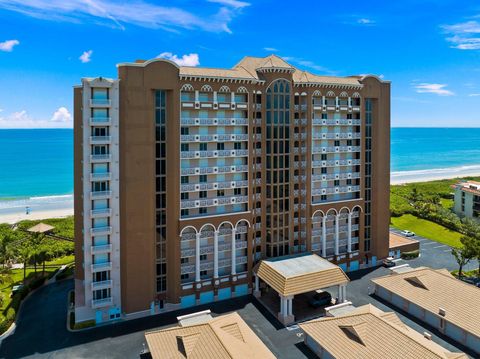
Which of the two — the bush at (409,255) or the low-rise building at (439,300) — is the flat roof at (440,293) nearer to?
the low-rise building at (439,300)

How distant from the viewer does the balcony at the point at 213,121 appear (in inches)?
1794

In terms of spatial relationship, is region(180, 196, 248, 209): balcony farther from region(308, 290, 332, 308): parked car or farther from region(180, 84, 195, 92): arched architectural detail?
region(308, 290, 332, 308): parked car

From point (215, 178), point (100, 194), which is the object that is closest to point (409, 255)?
point (215, 178)

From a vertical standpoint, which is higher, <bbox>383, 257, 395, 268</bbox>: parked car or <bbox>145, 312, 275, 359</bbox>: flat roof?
<bbox>383, 257, 395, 268</bbox>: parked car

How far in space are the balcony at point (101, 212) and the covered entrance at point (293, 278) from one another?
2053 centimetres

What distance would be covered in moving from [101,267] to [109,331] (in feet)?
23.4

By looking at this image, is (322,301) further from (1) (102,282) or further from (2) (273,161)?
(1) (102,282)

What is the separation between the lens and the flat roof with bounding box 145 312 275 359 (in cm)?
3234

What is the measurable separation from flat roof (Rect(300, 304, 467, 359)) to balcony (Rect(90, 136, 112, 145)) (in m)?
29.6

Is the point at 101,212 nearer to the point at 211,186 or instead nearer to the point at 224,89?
the point at 211,186

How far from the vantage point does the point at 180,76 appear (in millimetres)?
44375

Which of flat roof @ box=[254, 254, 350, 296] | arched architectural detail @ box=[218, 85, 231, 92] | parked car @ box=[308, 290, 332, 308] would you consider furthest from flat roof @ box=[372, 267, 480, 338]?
arched architectural detail @ box=[218, 85, 231, 92]

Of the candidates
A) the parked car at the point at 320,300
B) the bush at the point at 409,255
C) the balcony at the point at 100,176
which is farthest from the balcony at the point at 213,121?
the bush at the point at 409,255

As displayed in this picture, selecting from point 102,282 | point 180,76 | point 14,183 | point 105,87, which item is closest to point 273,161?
point 180,76
